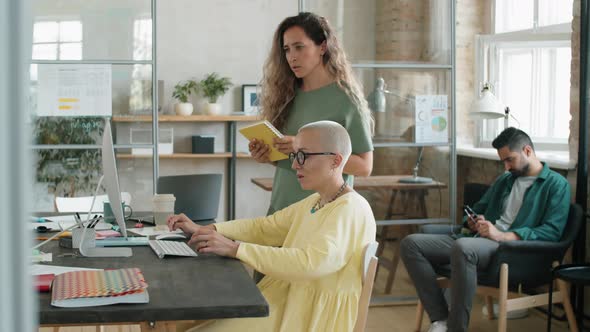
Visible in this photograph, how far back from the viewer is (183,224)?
9.07ft

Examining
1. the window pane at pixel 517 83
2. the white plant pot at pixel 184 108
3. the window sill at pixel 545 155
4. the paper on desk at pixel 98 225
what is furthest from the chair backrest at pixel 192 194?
the white plant pot at pixel 184 108

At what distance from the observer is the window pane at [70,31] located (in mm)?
4895

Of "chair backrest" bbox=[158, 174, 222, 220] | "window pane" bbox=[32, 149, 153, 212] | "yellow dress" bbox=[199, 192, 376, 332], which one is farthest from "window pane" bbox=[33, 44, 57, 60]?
"yellow dress" bbox=[199, 192, 376, 332]

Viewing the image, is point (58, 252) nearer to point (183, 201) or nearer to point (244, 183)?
point (183, 201)

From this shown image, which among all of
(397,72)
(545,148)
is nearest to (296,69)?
(397,72)

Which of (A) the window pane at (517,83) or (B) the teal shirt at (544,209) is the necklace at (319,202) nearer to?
(B) the teal shirt at (544,209)

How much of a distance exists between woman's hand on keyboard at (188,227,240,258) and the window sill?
2885 millimetres

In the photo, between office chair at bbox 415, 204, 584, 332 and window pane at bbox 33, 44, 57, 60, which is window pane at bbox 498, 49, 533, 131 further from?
window pane at bbox 33, 44, 57, 60

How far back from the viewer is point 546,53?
5.62 metres

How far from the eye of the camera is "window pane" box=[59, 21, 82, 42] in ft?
16.1

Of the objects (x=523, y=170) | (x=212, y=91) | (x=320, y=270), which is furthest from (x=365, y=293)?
(x=212, y=91)

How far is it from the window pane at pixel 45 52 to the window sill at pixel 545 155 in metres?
2.90

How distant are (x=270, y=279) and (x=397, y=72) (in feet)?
9.73

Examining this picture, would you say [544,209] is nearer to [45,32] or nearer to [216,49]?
[45,32]
